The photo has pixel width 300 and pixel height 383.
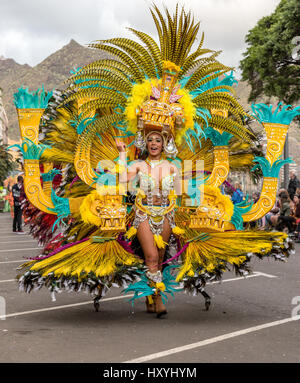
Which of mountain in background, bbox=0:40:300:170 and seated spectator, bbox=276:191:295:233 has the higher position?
mountain in background, bbox=0:40:300:170

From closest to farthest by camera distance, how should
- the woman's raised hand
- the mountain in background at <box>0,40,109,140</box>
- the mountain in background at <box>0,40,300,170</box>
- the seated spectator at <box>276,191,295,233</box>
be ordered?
the woman's raised hand
the seated spectator at <box>276,191,295,233</box>
the mountain in background at <box>0,40,300,170</box>
the mountain in background at <box>0,40,109,140</box>

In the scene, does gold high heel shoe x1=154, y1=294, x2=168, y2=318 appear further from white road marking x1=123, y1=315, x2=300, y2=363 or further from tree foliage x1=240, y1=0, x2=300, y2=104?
tree foliage x1=240, y1=0, x2=300, y2=104

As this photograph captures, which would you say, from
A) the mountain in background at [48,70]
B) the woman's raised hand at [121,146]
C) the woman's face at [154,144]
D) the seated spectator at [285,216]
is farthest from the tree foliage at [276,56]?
the mountain in background at [48,70]

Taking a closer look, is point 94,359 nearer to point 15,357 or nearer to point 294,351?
point 15,357

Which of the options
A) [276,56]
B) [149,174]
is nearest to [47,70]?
[276,56]

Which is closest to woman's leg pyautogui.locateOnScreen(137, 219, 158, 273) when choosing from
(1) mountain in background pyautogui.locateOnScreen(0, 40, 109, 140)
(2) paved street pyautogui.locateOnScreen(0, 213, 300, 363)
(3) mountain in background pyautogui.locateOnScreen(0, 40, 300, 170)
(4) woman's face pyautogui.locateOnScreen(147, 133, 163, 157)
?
(2) paved street pyautogui.locateOnScreen(0, 213, 300, 363)

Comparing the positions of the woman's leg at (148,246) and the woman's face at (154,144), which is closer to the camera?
the woman's leg at (148,246)

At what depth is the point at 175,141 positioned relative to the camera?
4.97 metres

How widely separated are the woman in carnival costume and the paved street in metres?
0.36

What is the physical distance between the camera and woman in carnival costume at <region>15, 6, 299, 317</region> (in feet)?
15.1

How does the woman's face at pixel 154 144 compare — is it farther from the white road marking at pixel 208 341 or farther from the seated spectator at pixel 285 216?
the seated spectator at pixel 285 216

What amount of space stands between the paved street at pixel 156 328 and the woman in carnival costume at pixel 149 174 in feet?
1.18

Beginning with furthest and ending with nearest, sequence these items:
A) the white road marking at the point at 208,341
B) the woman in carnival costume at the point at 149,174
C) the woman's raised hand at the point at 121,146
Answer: the woman's raised hand at the point at 121,146
the woman in carnival costume at the point at 149,174
the white road marking at the point at 208,341

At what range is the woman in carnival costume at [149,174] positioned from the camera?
→ 461 centimetres
